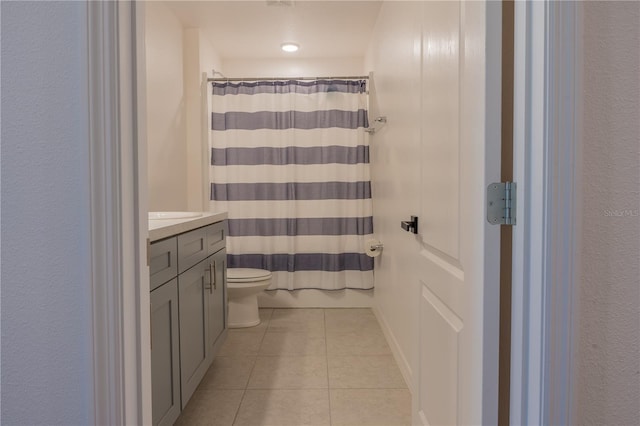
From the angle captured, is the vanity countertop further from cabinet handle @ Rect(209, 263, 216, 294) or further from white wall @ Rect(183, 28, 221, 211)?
white wall @ Rect(183, 28, 221, 211)

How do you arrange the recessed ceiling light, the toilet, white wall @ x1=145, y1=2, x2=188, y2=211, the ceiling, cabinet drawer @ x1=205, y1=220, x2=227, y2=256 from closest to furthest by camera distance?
cabinet drawer @ x1=205, y1=220, x2=227, y2=256 → white wall @ x1=145, y1=2, x2=188, y2=211 → the ceiling → the toilet → the recessed ceiling light

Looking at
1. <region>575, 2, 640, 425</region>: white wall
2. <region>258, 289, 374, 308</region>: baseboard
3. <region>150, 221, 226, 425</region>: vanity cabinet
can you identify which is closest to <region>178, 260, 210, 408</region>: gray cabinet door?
<region>150, 221, 226, 425</region>: vanity cabinet

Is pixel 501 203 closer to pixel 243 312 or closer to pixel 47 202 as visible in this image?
pixel 47 202

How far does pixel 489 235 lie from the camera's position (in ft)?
2.79

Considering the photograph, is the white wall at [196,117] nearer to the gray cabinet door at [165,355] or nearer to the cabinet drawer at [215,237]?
the cabinet drawer at [215,237]

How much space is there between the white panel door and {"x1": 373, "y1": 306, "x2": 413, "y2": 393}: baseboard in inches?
31.7

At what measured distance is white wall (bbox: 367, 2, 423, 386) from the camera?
200 centimetres

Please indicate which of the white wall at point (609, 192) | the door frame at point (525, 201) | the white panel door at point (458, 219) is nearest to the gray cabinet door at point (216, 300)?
the white panel door at point (458, 219)

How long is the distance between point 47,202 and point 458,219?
875mm

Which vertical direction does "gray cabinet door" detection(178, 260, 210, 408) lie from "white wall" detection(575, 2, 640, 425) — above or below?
below

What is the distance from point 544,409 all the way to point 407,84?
171 cm

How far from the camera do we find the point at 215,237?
92.4 inches

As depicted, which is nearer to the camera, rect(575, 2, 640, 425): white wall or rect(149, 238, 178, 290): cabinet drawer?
rect(575, 2, 640, 425): white wall

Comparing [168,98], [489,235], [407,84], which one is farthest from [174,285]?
[168,98]
